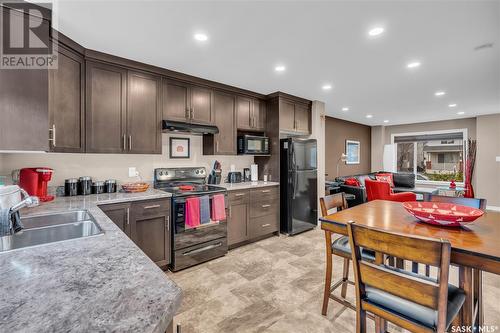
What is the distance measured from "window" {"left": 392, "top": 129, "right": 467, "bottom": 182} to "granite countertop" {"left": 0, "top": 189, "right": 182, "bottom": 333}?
8.50m

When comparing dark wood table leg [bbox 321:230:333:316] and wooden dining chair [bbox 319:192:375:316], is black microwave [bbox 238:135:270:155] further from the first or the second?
dark wood table leg [bbox 321:230:333:316]

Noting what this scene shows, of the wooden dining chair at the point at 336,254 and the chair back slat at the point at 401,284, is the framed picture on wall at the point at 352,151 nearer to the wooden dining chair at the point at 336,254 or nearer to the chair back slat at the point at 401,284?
the wooden dining chair at the point at 336,254

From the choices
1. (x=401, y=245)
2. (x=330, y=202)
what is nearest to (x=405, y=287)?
(x=401, y=245)

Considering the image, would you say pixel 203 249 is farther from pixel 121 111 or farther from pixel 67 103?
pixel 67 103

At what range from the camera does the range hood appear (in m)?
2.99

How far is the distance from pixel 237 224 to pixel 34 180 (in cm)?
235

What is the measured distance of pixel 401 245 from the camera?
3.80ft

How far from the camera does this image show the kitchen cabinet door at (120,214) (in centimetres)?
233

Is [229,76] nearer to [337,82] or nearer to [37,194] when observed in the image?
[337,82]

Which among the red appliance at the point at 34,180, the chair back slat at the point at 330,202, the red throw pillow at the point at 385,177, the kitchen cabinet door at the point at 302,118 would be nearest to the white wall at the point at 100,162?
the red appliance at the point at 34,180

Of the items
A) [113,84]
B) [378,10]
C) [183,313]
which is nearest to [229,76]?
[113,84]

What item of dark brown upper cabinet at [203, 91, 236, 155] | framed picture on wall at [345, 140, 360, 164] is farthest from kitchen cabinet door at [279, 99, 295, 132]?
framed picture on wall at [345, 140, 360, 164]

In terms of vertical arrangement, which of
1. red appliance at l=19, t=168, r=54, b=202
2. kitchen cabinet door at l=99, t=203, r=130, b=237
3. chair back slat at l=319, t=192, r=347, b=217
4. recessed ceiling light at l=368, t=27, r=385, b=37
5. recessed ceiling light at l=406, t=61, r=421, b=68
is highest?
recessed ceiling light at l=406, t=61, r=421, b=68

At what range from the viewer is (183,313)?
204 cm
